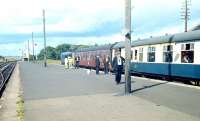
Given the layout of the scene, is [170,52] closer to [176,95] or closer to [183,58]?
[183,58]

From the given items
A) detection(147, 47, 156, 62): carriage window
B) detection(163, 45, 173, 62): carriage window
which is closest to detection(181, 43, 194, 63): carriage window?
detection(163, 45, 173, 62): carriage window

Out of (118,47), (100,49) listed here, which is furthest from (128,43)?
(100,49)

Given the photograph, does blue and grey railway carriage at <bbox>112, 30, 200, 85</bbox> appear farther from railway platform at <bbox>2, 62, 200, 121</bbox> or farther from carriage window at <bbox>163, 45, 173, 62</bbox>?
railway platform at <bbox>2, 62, 200, 121</bbox>

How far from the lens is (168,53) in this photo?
22.9 meters

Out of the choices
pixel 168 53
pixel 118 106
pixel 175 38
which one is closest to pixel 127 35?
pixel 118 106

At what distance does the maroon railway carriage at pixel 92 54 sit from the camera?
38.8 metres

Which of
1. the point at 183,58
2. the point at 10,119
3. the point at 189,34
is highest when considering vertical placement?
the point at 189,34

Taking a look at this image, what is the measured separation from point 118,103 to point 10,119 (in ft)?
12.6

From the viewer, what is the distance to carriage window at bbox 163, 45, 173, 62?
22.6 m

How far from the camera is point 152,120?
9641mm

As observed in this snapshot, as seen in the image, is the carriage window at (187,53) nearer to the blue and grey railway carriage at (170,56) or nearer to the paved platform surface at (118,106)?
the blue and grey railway carriage at (170,56)

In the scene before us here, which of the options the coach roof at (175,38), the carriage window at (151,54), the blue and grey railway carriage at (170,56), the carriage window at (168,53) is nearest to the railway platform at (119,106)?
the blue and grey railway carriage at (170,56)

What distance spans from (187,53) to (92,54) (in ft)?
84.2

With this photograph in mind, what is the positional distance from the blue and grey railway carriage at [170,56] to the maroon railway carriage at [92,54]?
9041 millimetres
